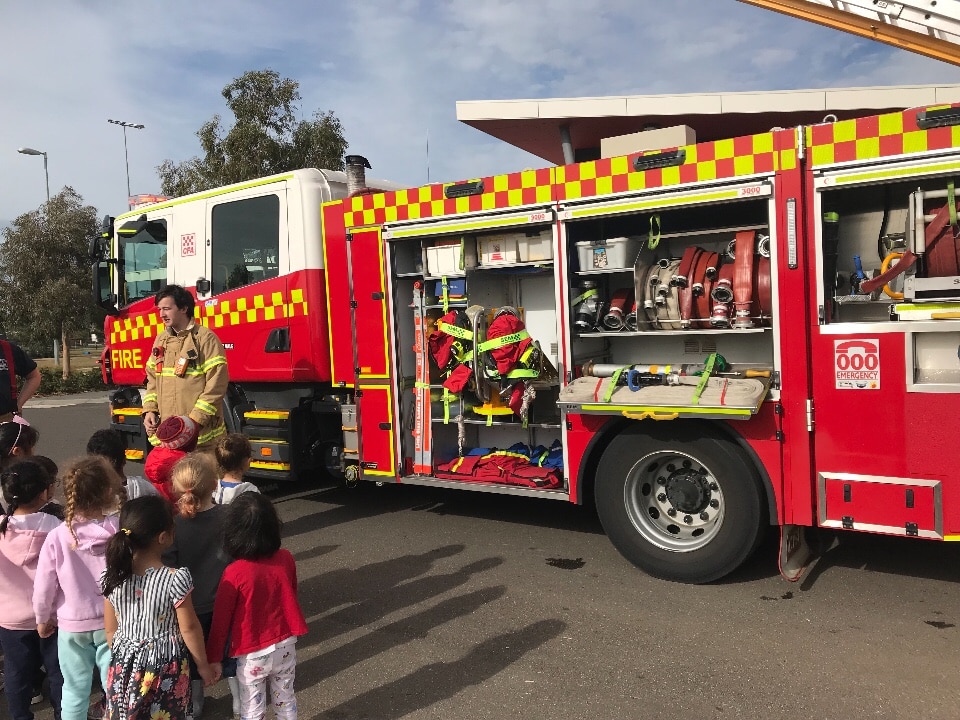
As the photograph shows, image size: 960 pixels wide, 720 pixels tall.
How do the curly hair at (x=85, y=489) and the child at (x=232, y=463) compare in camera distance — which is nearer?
the curly hair at (x=85, y=489)

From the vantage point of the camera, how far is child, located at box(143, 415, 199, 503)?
4.13m

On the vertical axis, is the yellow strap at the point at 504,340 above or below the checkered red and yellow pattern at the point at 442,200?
below

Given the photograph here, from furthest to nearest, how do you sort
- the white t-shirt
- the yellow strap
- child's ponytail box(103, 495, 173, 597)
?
the yellow strap, the white t-shirt, child's ponytail box(103, 495, 173, 597)

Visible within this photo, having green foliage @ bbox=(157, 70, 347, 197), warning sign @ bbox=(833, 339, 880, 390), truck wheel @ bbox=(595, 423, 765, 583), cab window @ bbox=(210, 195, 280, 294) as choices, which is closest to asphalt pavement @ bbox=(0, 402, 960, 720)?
truck wheel @ bbox=(595, 423, 765, 583)

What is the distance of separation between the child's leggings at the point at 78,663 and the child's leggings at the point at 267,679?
59 cm

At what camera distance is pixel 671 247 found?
5.40 m

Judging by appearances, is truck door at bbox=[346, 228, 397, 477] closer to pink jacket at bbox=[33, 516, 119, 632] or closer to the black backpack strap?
the black backpack strap

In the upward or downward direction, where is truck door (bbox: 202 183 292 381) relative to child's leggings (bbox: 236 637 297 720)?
upward

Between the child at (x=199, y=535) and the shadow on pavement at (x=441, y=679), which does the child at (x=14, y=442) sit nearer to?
the child at (x=199, y=535)

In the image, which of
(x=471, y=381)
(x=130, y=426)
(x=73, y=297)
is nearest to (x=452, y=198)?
(x=471, y=381)

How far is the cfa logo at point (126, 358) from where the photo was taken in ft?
24.6

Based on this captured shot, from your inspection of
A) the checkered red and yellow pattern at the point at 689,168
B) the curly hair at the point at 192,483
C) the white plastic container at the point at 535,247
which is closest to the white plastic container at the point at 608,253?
the white plastic container at the point at 535,247

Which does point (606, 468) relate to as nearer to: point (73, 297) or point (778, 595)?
point (778, 595)

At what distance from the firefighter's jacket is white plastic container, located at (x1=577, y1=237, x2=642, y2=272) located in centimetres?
237
